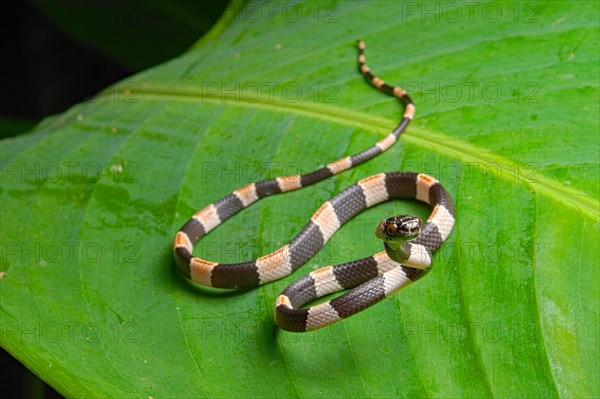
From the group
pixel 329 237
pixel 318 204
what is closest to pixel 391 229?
pixel 329 237

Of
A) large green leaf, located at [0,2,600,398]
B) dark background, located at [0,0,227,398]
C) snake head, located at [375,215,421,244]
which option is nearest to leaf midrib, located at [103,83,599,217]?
large green leaf, located at [0,2,600,398]

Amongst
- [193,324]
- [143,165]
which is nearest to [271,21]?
[143,165]

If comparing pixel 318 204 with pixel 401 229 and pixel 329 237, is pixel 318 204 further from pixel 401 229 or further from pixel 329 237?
pixel 401 229

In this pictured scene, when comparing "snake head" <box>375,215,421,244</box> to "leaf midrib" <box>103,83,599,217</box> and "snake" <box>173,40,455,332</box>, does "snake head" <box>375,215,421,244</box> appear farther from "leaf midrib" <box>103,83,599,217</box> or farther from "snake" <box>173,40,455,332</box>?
"leaf midrib" <box>103,83,599,217</box>

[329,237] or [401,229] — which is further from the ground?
[401,229]

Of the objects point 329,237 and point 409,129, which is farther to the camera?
point 409,129

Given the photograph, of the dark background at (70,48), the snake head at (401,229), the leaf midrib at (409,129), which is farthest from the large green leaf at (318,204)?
the dark background at (70,48)
